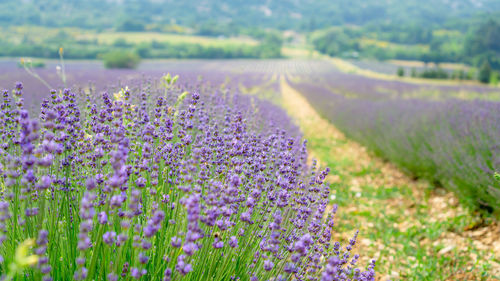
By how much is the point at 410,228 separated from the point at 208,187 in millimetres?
2870

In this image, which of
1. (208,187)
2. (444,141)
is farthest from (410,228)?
(208,187)

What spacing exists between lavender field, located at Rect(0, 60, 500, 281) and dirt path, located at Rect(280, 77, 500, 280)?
2 centimetres

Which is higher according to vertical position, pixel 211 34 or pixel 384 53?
pixel 211 34

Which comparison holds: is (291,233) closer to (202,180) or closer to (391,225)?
(202,180)

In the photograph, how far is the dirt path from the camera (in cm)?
269

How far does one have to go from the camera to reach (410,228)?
3.46m

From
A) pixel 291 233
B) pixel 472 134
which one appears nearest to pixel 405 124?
pixel 472 134

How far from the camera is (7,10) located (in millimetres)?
48031

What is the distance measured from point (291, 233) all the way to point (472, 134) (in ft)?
11.1

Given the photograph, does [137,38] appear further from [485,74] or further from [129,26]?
[485,74]

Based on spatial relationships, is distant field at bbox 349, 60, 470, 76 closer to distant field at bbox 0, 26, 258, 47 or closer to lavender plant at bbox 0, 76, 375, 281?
distant field at bbox 0, 26, 258, 47

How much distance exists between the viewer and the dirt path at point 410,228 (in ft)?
8.84

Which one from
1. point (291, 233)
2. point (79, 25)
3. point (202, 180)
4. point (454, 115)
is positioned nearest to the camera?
point (202, 180)

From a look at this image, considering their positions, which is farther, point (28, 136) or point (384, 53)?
point (384, 53)
